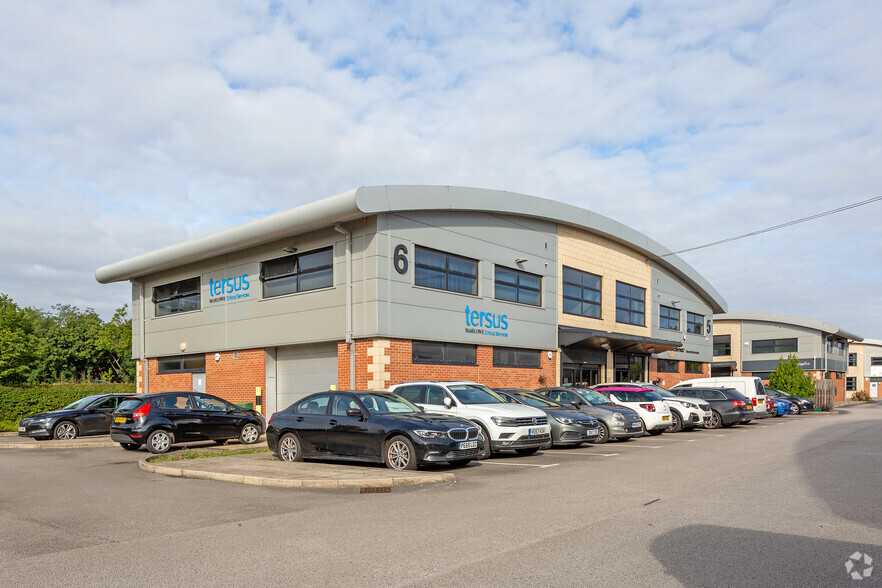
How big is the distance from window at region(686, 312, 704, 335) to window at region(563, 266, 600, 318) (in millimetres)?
12467

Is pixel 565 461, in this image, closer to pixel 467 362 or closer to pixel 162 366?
pixel 467 362

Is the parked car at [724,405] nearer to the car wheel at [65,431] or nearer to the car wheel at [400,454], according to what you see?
the car wheel at [400,454]

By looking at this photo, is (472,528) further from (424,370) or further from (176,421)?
(424,370)

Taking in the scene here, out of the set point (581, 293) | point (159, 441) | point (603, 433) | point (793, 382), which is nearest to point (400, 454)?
point (159, 441)

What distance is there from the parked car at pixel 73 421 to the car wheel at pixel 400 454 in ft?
39.7

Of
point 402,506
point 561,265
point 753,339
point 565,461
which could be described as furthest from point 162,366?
point 753,339

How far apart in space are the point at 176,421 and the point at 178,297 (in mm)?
13651

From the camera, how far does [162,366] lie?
1209 inches

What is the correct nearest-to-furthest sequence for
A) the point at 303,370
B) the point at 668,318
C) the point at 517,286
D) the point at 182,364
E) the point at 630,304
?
the point at 303,370 → the point at 517,286 → the point at 182,364 → the point at 630,304 → the point at 668,318

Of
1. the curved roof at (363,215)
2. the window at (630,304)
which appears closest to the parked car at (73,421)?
the curved roof at (363,215)

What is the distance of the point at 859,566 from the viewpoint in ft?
19.1

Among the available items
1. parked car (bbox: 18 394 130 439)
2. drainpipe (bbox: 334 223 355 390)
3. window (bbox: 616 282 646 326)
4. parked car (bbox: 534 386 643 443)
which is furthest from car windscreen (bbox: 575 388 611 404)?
window (bbox: 616 282 646 326)

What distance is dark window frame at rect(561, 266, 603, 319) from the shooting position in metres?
29.4

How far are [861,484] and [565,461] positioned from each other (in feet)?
17.0
